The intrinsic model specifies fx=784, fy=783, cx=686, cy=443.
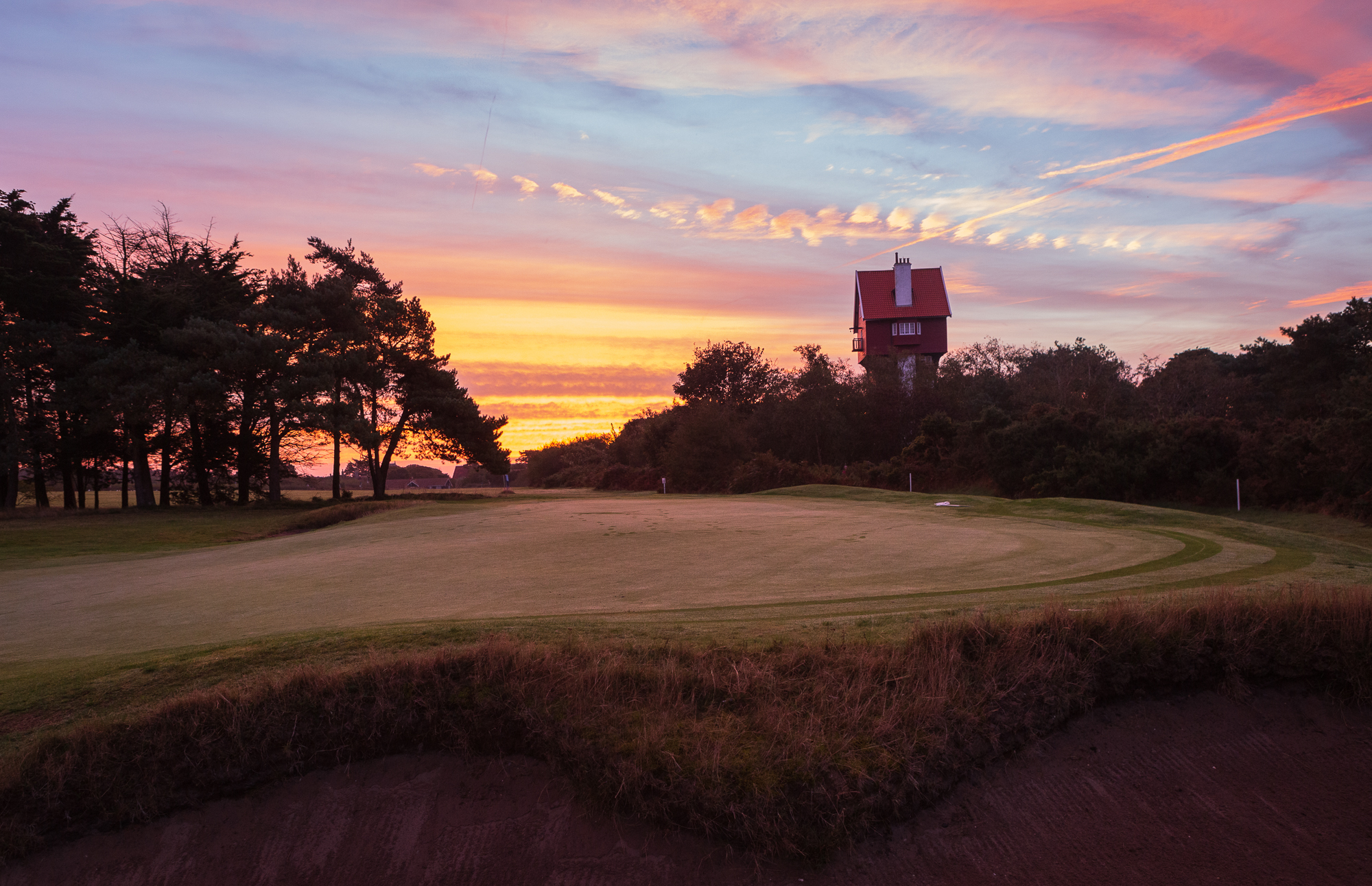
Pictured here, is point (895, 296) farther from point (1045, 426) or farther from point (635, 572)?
point (635, 572)

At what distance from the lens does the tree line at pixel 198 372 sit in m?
30.9

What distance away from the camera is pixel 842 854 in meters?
3.73

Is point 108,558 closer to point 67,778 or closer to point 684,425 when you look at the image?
point 67,778

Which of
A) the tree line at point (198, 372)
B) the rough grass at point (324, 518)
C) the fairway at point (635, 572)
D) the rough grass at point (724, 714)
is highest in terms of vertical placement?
the tree line at point (198, 372)

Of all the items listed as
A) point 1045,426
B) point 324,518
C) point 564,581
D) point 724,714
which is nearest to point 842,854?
point 724,714

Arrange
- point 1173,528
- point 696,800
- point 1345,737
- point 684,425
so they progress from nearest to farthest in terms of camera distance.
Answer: point 696,800
point 1345,737
point 1173,528
point 684,425

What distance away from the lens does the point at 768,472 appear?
40.2m

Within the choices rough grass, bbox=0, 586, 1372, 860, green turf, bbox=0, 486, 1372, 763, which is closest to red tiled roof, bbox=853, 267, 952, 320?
green turf, bbox=0, 486, 1372, 763

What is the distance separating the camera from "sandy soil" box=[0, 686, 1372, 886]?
375 cm

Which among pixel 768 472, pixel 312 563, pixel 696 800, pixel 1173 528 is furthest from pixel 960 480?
pixel 696 800

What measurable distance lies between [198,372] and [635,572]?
100ft

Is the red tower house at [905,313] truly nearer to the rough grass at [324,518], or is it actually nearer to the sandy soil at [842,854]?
the rough grass at [324,518]

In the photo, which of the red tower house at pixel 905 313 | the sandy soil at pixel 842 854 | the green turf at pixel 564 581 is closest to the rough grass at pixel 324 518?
the green turf at pixel 564 581

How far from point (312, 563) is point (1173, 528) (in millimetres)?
16423
